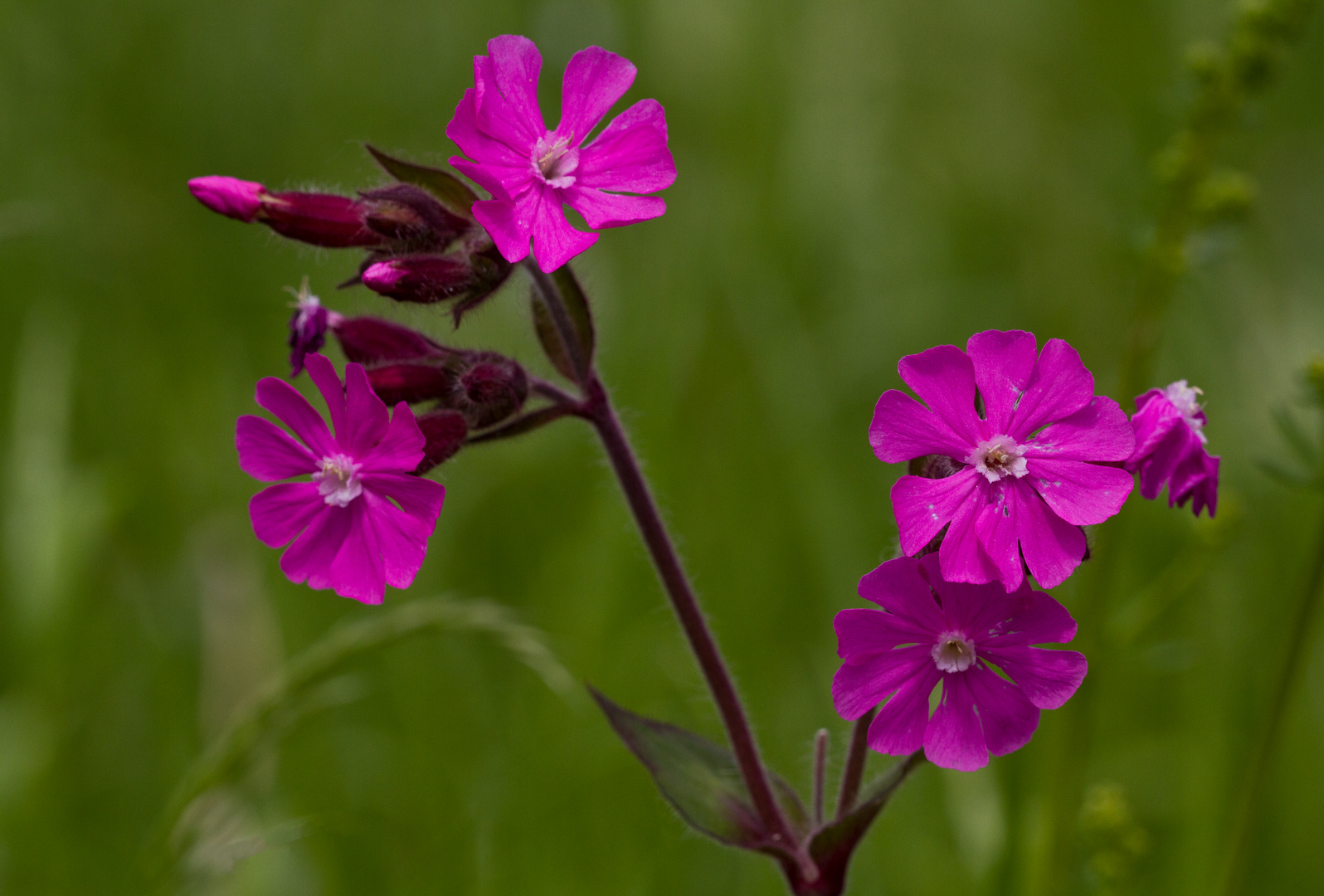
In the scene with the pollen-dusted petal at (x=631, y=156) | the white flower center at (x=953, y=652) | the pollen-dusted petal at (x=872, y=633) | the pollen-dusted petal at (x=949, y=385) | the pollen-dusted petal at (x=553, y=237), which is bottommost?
the white flower center at (x=953, y=652)

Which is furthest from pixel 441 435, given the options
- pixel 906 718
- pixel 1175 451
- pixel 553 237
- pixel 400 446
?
pixel 1175 451

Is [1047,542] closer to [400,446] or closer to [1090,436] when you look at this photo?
[1090,436]

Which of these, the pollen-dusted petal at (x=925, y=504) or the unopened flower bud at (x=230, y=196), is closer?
the pollen-dusted petal at (x=925, y=504)

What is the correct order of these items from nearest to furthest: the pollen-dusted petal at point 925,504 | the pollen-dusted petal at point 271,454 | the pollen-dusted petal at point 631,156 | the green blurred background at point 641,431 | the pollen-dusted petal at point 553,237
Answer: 1. the pollen-dusted petal at point 925,504
2. the pollen-dusted petal at point 553,237
3. the pollen-dusted petal at point 631,156
4. the pollen-dusted petal at point 271,454
5. the green blurred background at point 641,431

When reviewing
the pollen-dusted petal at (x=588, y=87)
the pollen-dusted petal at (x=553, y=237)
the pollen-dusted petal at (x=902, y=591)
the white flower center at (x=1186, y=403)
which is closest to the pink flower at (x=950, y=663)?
the pollen-dusted petal at (x=902, y=591)

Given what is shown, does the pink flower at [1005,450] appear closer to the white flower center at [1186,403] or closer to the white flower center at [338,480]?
the white flower center at [1186,403]

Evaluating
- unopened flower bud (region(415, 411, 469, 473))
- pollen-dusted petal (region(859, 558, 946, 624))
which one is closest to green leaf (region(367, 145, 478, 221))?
unopened flower bud (region(415, 411, 469, 473))
